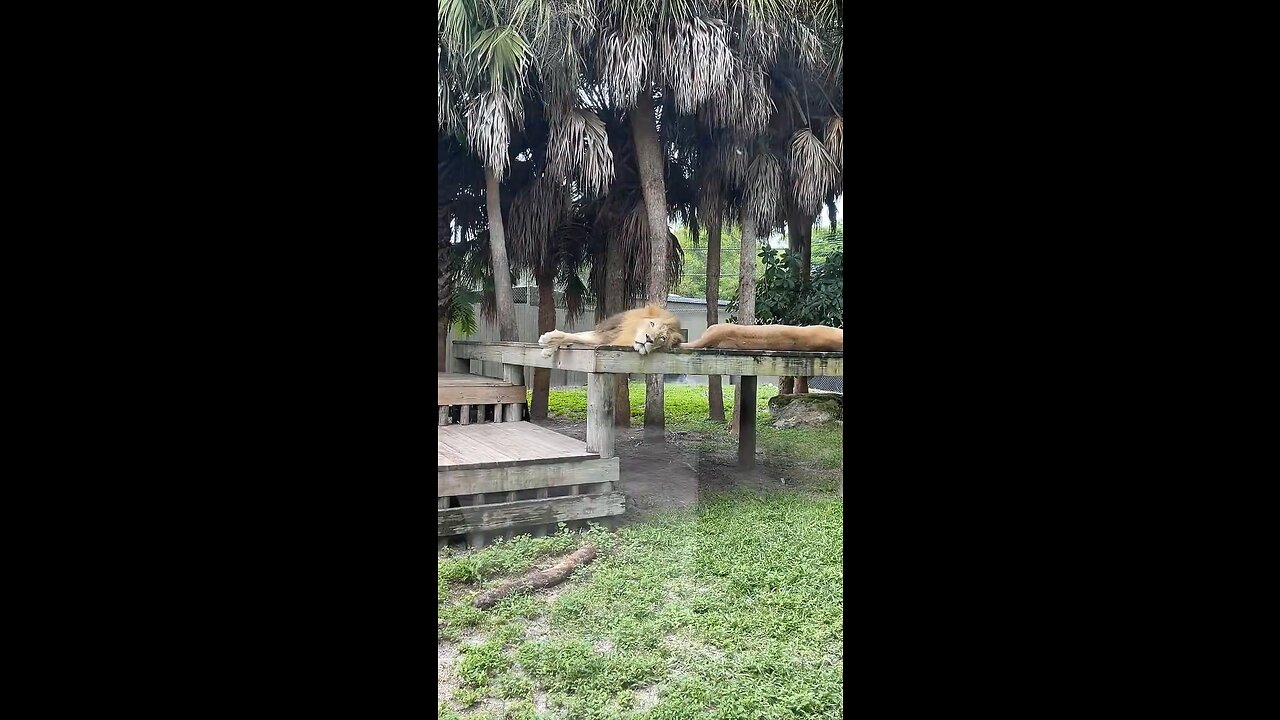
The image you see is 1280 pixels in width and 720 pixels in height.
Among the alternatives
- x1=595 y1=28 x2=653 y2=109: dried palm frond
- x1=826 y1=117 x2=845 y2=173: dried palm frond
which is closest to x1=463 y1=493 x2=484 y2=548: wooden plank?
x1=595 y1=28 x2=653 y2=109: dried palm frond

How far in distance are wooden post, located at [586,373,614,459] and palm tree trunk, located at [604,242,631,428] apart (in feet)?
0.04

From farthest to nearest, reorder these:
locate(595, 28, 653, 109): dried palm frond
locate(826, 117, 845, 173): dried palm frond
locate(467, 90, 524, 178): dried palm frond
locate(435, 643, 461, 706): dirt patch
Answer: locate(826, 117, 845, 173): dried palm frond, locate(595, 28, 653, 109): dried palm frond, locate(467, 90, 524, 178): dried palm frond, locate(435, 643, 461, 706): dirt patch

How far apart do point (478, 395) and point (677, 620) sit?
20.3 inches

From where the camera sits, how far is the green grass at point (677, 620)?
1191 millimetres

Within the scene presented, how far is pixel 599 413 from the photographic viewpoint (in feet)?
4.48

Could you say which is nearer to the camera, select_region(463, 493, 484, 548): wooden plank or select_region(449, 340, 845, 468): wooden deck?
select_region(463, 493, 484, 548): wooden plank

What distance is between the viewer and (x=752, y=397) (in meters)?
1.44

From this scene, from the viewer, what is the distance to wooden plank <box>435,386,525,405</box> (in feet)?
3.95

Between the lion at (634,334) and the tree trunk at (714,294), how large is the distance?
0.07m

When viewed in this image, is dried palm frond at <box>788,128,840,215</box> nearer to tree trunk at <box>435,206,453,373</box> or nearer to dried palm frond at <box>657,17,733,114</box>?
dried palm frond at <box>657,17,733,114</box>

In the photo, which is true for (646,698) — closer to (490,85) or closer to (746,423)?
(746,423)
